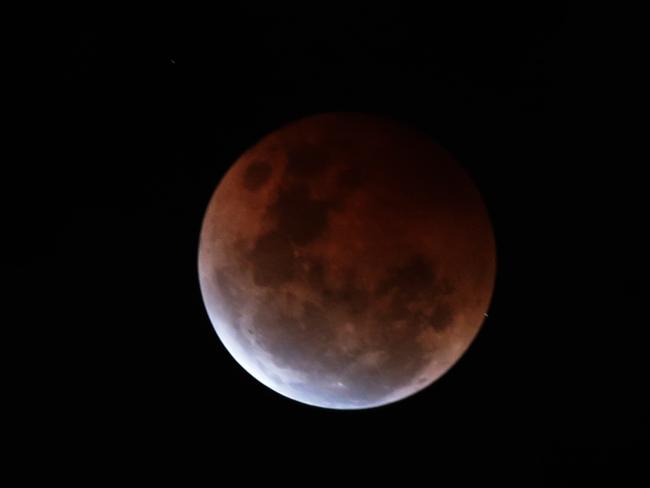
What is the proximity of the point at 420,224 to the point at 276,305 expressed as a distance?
1.44m

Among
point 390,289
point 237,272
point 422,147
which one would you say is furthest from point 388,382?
point 422,147

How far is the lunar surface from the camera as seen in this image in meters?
5.06

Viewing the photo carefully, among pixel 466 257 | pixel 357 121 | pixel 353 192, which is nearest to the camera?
pixel 353 192

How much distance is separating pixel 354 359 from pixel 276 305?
85 cm

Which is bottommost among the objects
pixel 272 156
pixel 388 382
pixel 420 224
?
pixel 388 382

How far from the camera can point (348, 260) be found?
501 cm

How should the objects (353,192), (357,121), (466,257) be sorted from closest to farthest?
(353,192) < (466,257) < (357,121)

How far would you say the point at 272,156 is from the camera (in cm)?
560

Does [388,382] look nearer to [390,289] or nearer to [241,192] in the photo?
[390,289]

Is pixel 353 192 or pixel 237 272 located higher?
pixel 353 192

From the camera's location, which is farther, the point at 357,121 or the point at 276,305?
the point at 357,121

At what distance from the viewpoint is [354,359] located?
17.5 ft

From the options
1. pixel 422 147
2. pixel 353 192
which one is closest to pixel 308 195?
pixel 353 192

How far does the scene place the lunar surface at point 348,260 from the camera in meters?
5.06
